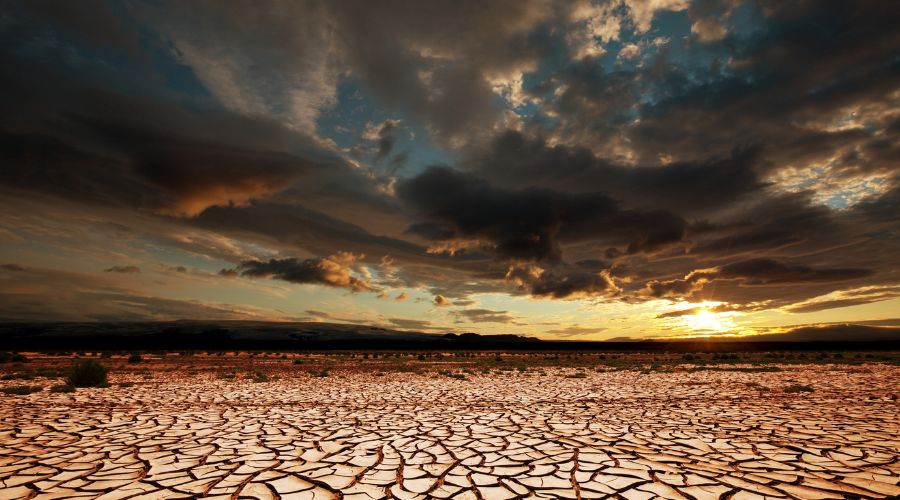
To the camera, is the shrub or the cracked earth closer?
the cracked earth

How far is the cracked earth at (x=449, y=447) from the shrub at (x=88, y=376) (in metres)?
1.86

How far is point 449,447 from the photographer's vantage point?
5332 millimetres

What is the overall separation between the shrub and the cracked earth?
6.10ft

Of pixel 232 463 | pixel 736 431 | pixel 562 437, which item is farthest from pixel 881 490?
pixel 232 463

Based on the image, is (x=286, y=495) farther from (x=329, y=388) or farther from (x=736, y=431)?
(x=329, y=388)

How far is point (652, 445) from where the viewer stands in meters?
5.36

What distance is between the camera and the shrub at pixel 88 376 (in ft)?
37.5

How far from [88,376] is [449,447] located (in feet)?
38.3

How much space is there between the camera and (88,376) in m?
11.5

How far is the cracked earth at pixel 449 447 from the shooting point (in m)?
3.90

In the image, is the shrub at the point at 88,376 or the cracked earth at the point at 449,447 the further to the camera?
the shrub at the point at 88,376

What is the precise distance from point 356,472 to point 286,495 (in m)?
0.79

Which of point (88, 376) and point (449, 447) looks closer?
point (449, 447)

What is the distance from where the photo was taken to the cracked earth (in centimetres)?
390
